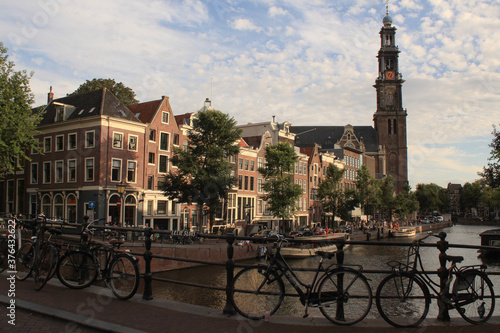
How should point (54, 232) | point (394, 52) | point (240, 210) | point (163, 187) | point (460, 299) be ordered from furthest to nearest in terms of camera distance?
point (394, 52) < point (240, 210) < point (163, 187) < point (54, 232) < point (460, 299)

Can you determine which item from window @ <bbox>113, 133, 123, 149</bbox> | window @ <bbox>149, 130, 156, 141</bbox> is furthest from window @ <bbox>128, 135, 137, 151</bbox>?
window @ <bbox>149, 130, 156, 141</bbox>

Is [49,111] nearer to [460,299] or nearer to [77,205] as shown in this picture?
[77,205]

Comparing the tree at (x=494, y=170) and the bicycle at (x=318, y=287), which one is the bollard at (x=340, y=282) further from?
the tree at (x=494, y=170)

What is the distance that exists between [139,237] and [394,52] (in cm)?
10372

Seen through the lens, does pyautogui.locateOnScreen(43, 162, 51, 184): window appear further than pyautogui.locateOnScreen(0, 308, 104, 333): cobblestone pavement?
Yes

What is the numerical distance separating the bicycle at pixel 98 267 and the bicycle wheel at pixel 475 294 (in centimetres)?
504

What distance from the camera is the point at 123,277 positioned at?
752cm

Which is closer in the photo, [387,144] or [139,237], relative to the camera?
[139,237]

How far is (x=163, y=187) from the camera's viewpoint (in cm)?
3578

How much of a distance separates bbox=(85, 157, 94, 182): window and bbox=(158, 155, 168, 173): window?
6550mm

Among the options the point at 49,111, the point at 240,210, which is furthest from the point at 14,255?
the point at 240,210

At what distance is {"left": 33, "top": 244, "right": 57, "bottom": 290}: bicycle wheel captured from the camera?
7934 mm

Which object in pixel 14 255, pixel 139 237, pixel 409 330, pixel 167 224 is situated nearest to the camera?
pixel 409 330

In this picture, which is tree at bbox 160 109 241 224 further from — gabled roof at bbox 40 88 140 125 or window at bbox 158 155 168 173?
gabled roof at bbox 40 88 140 125
